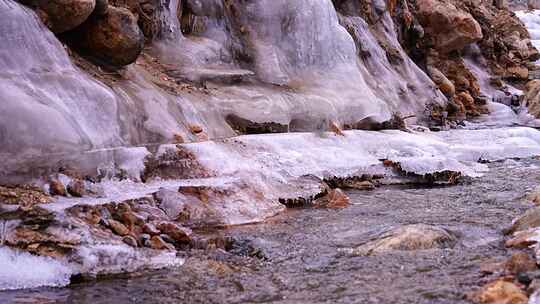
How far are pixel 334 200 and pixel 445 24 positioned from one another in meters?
12.3

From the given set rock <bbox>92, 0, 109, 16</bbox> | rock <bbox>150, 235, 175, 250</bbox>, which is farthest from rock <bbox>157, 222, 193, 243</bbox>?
rock <bbox>92, 0, 109, 16</bbox>

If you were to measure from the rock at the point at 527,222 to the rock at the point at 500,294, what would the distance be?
1.69 meters

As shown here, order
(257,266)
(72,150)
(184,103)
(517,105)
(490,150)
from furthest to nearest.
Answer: (517,105) → (490,150) → (184,103) → (72,150) → (257,266)

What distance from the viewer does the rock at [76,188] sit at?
5.80m

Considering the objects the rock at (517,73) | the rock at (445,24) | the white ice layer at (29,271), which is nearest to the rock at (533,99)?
the rock at (517,73)

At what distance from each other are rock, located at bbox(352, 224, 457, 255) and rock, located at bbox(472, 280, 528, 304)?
1.22m

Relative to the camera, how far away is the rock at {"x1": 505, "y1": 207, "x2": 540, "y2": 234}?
5.61 m

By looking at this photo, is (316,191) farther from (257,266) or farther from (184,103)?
(257,266)

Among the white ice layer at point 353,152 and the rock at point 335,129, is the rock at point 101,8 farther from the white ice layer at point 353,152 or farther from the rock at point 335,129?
the rock at point 335,129

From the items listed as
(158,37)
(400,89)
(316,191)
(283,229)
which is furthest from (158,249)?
(400,89)

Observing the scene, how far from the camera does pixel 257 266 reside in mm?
4992

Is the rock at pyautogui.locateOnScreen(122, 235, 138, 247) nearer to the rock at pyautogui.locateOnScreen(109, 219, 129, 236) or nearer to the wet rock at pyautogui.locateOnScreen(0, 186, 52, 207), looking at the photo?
the rock at pyautogui.locateOnScreen(109, 219, 129, 236)

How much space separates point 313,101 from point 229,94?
59.8 inches

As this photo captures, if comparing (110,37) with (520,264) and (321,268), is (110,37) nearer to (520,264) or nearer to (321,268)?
(321,268)
